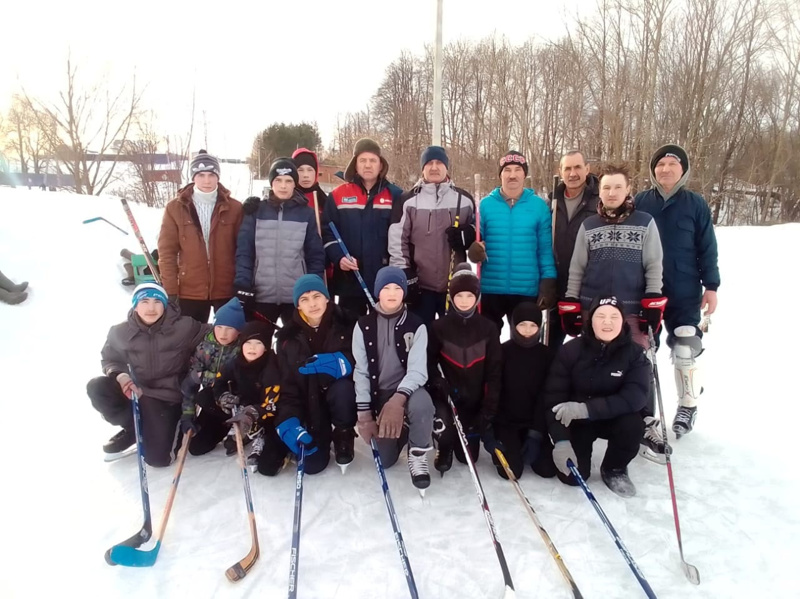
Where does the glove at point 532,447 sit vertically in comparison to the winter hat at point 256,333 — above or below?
below

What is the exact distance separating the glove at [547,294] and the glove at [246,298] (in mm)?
2176

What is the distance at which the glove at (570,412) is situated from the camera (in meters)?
2.98

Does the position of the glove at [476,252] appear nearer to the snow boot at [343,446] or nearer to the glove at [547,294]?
the glove at [547,294]

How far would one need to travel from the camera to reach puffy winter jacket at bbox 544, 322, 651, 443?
118 inches

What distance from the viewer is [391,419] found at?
3012 millimetres

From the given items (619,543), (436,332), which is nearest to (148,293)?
(436,332)

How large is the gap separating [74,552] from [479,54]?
2224cm

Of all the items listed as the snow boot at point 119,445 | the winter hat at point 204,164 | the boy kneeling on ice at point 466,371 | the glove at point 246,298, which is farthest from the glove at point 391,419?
the winter hat at point 204,164

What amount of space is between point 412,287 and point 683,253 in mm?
1986

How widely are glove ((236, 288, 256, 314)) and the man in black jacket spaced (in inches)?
94.5

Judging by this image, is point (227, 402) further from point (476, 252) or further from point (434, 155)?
point (434, 155)

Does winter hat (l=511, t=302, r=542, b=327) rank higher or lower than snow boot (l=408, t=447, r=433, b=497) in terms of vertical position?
higher

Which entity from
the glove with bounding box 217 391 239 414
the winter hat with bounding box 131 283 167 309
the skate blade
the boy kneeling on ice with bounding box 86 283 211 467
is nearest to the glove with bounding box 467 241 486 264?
the glove with bounding box 217 391 239 414

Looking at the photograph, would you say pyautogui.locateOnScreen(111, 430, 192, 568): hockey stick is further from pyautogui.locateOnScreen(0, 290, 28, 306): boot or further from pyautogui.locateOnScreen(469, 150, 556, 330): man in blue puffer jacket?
pyautogui.locateOnScreen(0, 290, 28, 306): boot
